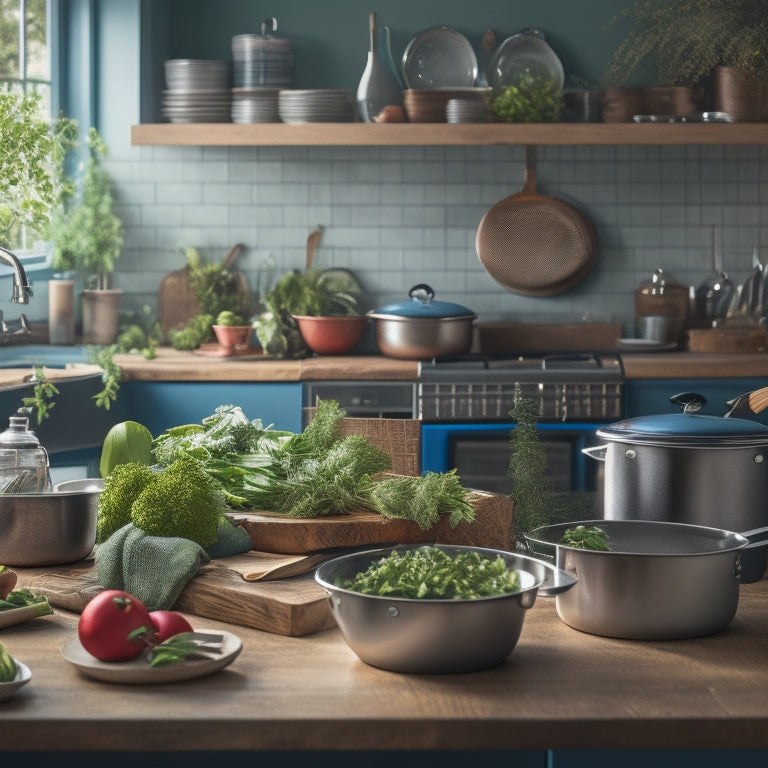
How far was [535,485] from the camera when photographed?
2.20 meters

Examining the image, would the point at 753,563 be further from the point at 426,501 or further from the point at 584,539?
the point at 426,501

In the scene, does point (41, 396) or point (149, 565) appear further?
point (41, 396)

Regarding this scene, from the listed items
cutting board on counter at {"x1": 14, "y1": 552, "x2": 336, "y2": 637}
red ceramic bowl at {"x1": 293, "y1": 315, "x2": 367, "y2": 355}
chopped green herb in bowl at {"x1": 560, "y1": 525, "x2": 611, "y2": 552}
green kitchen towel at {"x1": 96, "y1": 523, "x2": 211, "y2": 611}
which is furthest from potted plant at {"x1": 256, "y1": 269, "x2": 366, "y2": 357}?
chopped green herb in bowl at {"x1": 560, "y1": 525, "x2": 611, "y2": 552}

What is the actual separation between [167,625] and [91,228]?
417cm

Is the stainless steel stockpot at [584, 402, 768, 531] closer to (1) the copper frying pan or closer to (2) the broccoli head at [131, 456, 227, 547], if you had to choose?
(2) the broccoli head at [131, 456, 227, 547]

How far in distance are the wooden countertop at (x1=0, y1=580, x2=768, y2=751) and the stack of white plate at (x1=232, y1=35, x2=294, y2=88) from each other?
4135 millimetres

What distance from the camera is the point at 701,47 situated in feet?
17.5

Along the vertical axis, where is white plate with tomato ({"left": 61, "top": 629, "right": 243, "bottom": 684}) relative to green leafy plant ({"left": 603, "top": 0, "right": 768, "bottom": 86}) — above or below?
below

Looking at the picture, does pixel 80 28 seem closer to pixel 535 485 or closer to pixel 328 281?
pixel 328 281

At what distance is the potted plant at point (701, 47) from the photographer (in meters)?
5.18

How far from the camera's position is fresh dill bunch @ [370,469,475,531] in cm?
197

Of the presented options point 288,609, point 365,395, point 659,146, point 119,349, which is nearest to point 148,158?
point 119,349

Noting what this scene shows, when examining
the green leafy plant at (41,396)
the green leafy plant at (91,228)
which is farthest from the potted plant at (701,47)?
the green leafy plant at (41,396)

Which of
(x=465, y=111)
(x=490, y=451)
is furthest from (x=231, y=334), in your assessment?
(x=465, y=111)
